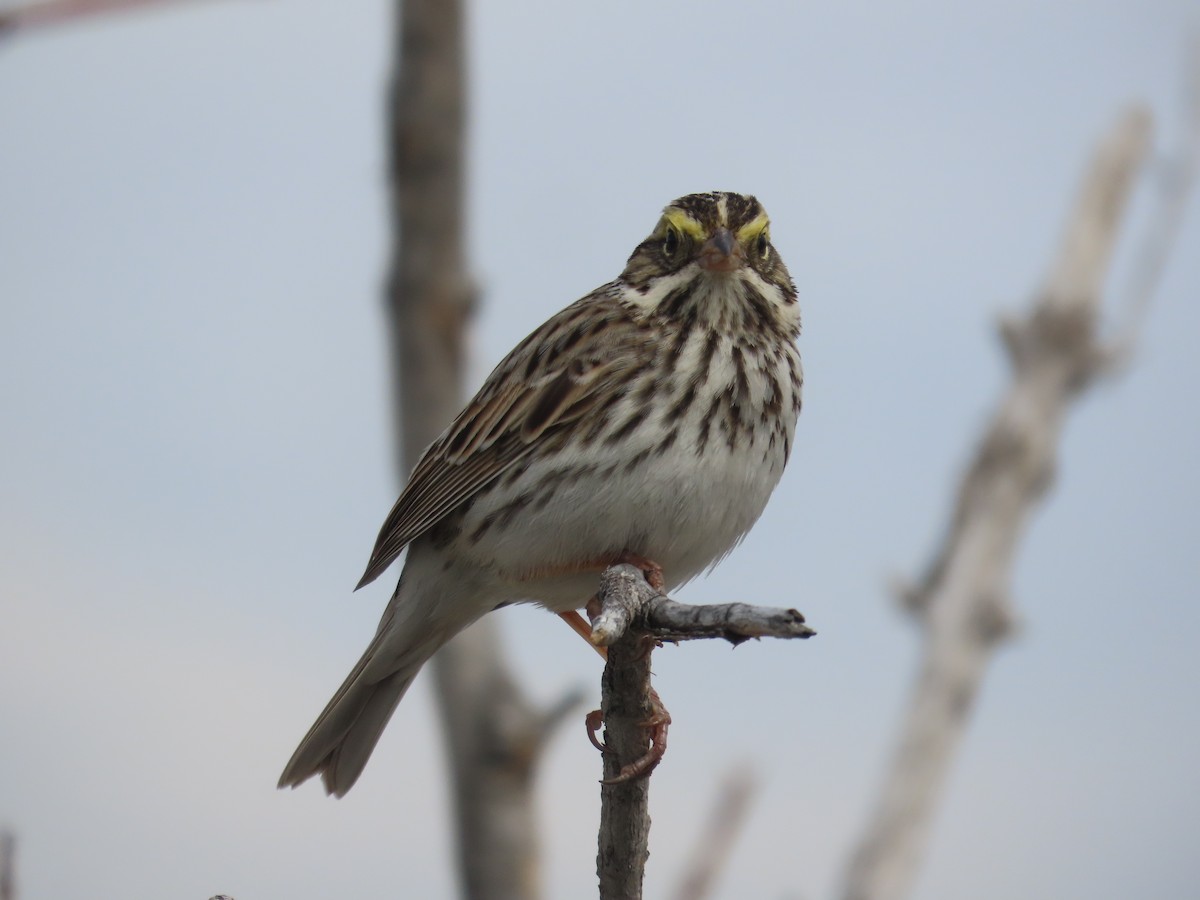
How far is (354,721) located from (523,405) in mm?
1621

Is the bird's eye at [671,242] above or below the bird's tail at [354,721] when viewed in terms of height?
above

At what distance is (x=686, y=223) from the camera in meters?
6.24

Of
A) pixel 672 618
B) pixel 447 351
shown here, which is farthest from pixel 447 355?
pixel 672 618

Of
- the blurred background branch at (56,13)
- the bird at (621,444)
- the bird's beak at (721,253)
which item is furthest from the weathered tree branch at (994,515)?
the blurred background branch at (56,13)

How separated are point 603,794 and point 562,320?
7.90 feet

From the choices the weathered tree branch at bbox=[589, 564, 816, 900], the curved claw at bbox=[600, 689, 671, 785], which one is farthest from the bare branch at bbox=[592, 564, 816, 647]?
the curved claw at bbox=[600, 689, 671, 785]

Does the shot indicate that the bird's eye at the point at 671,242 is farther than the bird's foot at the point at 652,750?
Yes

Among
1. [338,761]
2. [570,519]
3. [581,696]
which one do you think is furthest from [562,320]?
[338,761]

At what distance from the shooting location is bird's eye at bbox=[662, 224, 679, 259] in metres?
6.31

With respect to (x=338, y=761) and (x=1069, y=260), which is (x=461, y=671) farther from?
(x=1069, y=260)

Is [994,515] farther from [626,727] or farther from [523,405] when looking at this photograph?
[626,727]

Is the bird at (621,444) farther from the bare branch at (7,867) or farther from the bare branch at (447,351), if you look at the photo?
the bare branch at (7,867)

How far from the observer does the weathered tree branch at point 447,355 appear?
288 inches

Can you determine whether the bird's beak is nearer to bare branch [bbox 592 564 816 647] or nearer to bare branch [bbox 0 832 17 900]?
bare branch [bbox 592 564 816 647]
